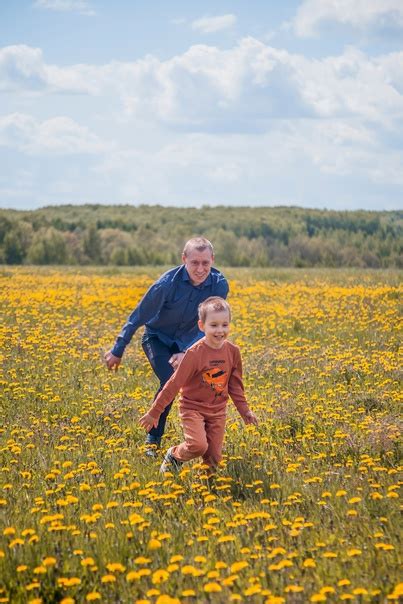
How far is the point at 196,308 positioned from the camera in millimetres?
6699

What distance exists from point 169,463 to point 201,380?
71cm

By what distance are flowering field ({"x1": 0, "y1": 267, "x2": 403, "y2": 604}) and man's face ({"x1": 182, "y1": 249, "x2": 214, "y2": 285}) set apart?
1.47 m

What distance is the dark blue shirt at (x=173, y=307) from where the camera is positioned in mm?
6621

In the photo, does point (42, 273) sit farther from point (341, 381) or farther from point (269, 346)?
point (341, 381)

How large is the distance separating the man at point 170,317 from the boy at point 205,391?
59cm

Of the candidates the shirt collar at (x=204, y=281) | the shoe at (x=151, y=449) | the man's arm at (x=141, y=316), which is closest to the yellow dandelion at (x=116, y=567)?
the shoe at (x=151, y=449)

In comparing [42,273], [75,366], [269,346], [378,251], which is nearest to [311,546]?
[75,366]

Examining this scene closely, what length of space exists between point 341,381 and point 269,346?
3.14 meters

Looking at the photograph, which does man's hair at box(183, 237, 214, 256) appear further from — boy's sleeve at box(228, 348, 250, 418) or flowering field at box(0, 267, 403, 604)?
flowering field at box(0, 267, 403, 604)

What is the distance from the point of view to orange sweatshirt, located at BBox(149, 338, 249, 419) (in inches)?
229

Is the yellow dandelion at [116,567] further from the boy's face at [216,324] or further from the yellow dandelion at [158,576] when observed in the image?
the boy's face at [216,324]

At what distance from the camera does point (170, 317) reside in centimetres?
674

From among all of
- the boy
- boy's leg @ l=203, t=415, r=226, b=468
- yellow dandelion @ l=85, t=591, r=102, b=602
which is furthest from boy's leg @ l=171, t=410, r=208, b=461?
yellow dandelion @ l=85, t=591, r=102, b=602

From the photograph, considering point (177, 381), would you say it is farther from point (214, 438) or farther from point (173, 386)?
point (214, 438)
